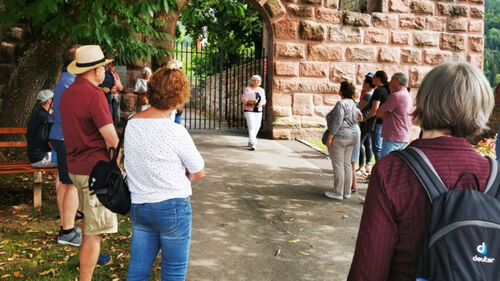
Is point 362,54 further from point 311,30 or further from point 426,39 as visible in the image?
point 426,39

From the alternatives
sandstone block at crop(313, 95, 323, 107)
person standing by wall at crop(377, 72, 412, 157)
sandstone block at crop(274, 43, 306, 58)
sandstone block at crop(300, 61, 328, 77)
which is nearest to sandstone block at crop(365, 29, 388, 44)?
sandstone block at crop(300, 61, 328, 77)

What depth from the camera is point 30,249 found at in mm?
4898

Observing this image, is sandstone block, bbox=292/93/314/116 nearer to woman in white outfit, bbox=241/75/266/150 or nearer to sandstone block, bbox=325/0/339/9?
woman in white outfit, bbox=241/75/266/150

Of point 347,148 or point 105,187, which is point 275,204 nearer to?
point 347,148

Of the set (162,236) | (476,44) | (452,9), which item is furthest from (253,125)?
(162,236)

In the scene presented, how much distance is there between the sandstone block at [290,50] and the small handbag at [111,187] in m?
9.62

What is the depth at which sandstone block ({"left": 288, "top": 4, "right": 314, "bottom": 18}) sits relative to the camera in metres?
12.5

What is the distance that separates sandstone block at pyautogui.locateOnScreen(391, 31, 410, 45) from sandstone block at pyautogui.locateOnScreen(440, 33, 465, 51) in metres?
1.02

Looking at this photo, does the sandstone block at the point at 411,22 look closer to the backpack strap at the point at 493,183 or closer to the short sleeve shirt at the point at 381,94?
the short sleeve shirt at the point at 381,94

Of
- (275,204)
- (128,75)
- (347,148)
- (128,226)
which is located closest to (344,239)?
(275,204)

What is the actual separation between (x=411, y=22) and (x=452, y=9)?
47.5 inches

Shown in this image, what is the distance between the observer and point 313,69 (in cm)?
1268

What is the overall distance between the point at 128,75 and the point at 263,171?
4720 millimetres

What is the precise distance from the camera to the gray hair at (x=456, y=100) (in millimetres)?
1700
